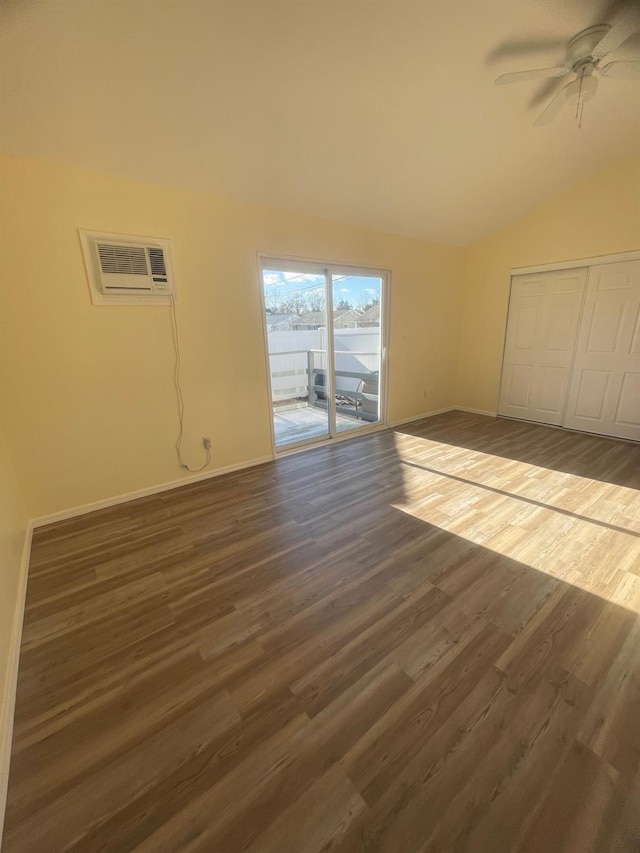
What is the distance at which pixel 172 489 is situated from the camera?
3100 mm

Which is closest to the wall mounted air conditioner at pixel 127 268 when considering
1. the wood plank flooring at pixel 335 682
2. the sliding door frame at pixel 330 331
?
the sliding door frame at pixel 330 331

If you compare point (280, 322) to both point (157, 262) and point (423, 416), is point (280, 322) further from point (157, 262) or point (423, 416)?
point (423, 416)

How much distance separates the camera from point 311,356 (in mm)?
3986

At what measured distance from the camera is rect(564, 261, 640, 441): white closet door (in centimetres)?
377

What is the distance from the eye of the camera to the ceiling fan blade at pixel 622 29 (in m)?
1.61

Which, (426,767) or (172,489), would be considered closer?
(426,767)

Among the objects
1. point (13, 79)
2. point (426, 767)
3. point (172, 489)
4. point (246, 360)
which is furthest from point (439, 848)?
point (13, 79)

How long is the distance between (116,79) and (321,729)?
3.33 meters

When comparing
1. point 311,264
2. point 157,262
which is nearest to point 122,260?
point 157,262

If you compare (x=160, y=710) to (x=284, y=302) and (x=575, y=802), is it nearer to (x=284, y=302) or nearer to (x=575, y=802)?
(x=575, y=802)

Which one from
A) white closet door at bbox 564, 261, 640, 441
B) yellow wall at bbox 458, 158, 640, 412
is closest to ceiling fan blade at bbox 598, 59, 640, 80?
yellow wall at bbox 458, 158, 640, 412

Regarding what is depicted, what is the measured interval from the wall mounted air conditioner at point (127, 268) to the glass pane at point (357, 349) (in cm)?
188

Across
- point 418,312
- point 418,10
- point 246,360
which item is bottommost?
point 246,360

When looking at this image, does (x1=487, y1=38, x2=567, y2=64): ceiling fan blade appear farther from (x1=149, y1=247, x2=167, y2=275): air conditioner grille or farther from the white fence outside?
(x1=149, y1=247, x2=167, y2=275): air conditioner grille
